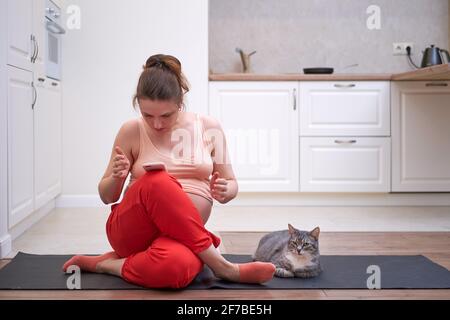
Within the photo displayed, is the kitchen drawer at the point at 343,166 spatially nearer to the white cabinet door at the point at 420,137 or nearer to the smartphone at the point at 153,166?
the white cabinet door at the point at 420,137

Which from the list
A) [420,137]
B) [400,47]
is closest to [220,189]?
[420,137]

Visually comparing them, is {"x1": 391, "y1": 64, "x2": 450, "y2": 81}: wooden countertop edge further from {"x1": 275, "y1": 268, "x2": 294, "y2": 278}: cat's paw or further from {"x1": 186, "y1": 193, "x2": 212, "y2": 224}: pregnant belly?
{"x1": 186, "y1": 193, "x2": 212, "y2": 224}: pregnant belly

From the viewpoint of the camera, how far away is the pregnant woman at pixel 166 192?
2.01 m

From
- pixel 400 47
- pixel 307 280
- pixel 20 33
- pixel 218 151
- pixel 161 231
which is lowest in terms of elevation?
pixel 307 280

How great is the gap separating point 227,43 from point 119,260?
3223 millimetres

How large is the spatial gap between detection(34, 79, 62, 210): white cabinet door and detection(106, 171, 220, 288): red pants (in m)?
1.63

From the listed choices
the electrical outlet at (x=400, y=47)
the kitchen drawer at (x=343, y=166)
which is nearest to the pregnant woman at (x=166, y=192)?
the kitchen drawer at (x=343, y=166)

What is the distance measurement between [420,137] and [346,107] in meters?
0.56

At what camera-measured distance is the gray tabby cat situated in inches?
87.7

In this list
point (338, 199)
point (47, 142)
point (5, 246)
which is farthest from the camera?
point (338, 199)

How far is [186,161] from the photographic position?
2.24 metres

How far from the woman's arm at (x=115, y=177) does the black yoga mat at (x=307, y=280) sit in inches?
11.5

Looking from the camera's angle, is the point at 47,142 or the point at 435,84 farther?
the point at 435,84

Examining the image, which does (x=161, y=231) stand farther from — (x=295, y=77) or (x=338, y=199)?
(x=338, y=199)
